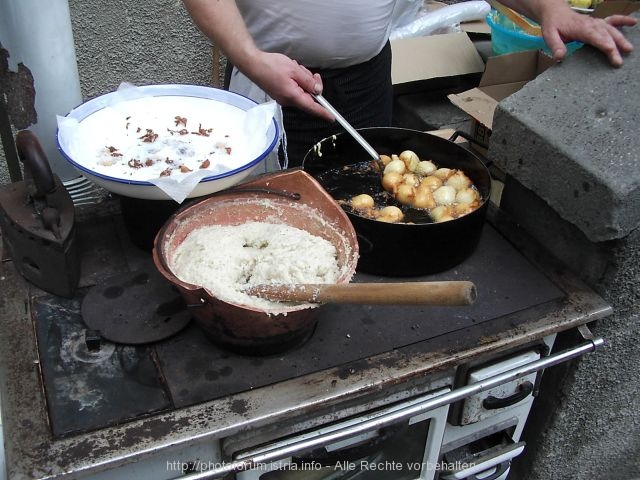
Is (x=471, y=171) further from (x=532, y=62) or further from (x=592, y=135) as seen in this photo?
(x=532, y=62)

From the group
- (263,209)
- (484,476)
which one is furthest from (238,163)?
(484,476)

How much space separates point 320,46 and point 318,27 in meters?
0.08

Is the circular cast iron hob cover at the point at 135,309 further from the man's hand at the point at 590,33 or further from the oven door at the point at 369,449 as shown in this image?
the man's hand at the point at 590,33

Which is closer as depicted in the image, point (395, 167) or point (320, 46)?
point (395, 167)

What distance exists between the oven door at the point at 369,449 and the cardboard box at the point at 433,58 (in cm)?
219

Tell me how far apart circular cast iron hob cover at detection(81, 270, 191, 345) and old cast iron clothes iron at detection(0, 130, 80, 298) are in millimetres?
98

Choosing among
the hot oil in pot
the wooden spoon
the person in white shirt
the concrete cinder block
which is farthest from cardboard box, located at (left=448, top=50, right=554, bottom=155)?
the wooden spoon

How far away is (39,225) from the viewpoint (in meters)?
1.52

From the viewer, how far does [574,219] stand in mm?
1664

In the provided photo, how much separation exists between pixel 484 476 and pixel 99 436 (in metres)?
1.35

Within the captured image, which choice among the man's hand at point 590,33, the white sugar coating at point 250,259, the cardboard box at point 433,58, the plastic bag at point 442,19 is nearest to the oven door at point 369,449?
the white sugar coating at point 250,259

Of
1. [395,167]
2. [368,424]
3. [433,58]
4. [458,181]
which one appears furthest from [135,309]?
[433,58]

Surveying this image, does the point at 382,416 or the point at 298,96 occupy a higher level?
the point at 298,96

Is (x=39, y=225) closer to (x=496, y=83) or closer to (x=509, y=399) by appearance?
(x=509, y=399)
